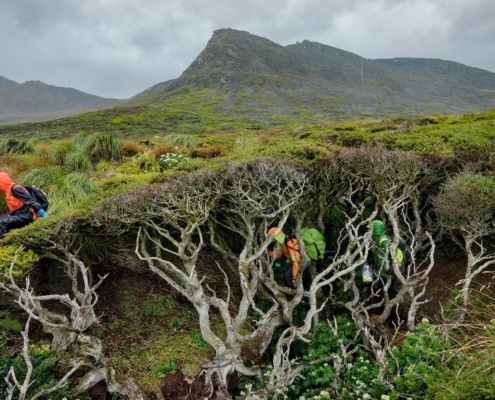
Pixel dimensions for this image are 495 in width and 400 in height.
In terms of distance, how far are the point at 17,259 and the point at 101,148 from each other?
7840 millimetres

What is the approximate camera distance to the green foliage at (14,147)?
37.8 ft

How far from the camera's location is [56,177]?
8703mm

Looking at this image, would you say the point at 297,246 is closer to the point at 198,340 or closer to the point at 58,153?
the point at 198,340

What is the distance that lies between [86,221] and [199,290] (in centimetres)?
254

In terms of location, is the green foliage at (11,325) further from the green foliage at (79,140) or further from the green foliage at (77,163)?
the green foliage at (79,140)

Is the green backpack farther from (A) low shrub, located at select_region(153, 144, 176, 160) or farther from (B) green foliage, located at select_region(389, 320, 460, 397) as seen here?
(A) low shrub, located at select_region(153, 144, 176, 160)

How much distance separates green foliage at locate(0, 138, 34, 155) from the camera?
37.8 ft

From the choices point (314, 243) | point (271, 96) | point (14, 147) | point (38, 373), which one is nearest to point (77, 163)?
point (14, 147)

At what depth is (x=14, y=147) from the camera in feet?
38.3

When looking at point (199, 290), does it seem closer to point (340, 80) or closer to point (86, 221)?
point (86, 221)

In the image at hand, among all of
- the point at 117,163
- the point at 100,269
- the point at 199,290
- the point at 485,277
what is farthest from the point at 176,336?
the point at 117,163

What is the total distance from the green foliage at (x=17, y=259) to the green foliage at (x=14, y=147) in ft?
27.5

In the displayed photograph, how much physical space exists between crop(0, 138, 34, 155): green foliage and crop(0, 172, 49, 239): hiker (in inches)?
260

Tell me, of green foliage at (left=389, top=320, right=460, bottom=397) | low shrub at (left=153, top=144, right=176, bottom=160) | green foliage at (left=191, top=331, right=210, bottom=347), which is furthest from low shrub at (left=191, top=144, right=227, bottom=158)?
green foliage at (left=389, top=320, right=460, bottom=397)
